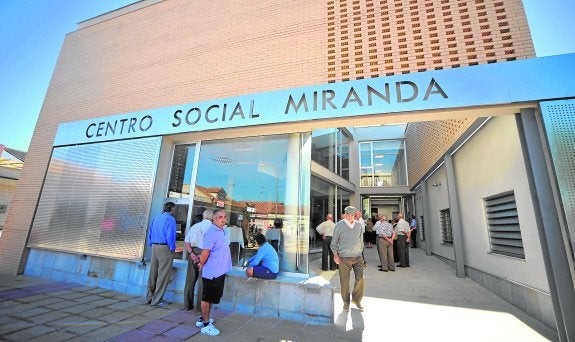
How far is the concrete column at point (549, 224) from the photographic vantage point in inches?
112

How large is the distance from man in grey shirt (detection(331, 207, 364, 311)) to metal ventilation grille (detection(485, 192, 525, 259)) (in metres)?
2.94

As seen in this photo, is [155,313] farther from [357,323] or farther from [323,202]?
[323,202]

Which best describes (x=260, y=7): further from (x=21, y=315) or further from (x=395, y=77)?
(x=21, y=315)

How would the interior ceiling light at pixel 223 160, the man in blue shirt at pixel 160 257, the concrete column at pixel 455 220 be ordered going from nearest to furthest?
the man in blue shirt at pixel 160 257 → the interior ceiling light at pixel 223 160 → the concrete column at pixel 455 220

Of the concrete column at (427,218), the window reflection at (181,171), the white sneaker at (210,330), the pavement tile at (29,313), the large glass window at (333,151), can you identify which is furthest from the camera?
the concrete column at (427,218)

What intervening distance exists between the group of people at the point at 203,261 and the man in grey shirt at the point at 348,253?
108cm

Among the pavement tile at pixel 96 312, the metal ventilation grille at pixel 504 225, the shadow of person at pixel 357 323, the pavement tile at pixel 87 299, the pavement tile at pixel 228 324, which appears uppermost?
the metal ventilation grille at pixel 504 225

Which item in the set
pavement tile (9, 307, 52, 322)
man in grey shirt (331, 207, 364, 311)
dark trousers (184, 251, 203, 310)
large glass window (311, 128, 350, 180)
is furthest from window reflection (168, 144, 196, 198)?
large glass window (311, 128, 350, 180)

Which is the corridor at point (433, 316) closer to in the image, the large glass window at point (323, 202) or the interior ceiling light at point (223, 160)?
the large glass window at point (323, 202)

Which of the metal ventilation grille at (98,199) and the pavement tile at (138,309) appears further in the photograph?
the metal ventilation grille at (98,199)

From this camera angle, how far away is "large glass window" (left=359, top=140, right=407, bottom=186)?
1606 cm

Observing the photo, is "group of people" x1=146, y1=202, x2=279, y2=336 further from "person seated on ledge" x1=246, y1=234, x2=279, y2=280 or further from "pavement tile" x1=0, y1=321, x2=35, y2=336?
"pavement tile" x1=0, y1=321, x2=35, y2=336

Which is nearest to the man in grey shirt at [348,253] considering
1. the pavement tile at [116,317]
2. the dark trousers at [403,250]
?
the pavement tile at [116,317]

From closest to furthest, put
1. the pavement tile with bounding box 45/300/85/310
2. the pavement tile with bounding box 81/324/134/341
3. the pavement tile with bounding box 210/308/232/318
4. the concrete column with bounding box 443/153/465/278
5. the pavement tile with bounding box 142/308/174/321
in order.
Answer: the pavement tile with bounding box 81/324/134/341, the pavement tile with bounding box 142/308/174/321, the pavement tile with bounding box 210/308/232/318, the pavement tile with bounding box 45/300/85/310, the concrete column with bounding box 443/153/465/278
